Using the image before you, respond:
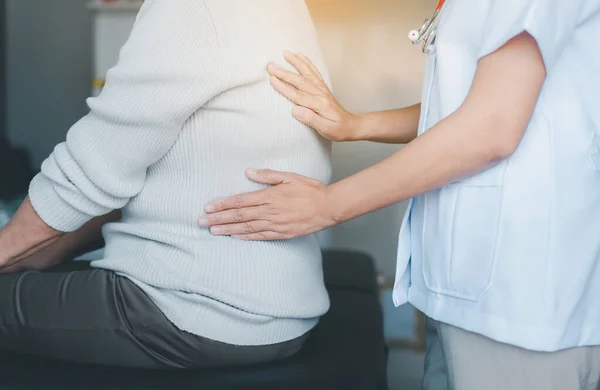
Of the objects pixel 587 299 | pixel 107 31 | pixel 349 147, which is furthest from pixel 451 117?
pixel 107 31

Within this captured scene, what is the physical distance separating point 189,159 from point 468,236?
482 mm

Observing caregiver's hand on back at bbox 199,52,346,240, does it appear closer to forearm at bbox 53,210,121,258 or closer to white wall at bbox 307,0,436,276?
forearm at bbox 53,210,121,258

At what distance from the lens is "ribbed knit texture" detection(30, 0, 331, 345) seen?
3.81 feet

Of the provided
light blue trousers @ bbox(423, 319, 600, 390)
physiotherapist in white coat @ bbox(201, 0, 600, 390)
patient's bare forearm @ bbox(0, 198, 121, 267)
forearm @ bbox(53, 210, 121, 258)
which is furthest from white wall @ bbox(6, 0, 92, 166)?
light blue trousers @ bbox(423, 319, 600, 390)

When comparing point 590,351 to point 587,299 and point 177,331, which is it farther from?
point 177,331

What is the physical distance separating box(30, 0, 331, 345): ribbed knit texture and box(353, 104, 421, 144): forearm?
0.27 metres

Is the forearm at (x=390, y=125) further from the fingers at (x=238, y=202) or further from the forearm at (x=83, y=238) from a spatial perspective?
the forearm at (x=83, y=238)

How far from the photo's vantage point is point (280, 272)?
1.28 meters

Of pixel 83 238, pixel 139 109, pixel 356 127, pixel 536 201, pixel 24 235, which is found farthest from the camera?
pixel 83 238

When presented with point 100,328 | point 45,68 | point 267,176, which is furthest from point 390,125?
point 45,68

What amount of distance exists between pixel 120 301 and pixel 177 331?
0.12m

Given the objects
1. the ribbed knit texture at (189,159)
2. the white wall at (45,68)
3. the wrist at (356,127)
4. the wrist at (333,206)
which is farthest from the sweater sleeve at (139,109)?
the white wall at (45,68)

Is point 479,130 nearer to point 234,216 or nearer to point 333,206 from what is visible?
point 333,206

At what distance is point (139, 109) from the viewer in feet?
3.82
